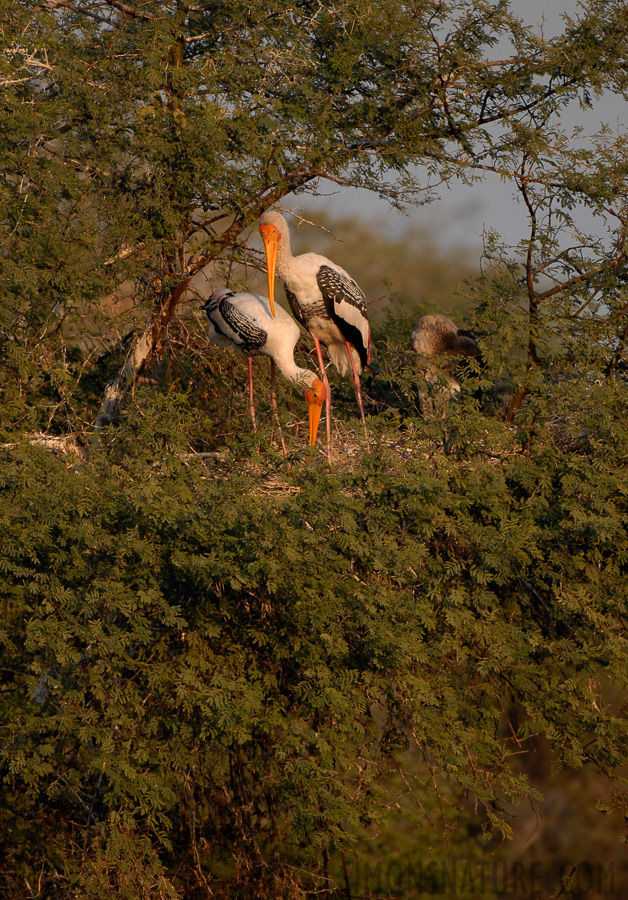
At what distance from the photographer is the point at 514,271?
6297mm

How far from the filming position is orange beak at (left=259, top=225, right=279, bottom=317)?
6.72 m

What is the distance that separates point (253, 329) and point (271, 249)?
1.69ft

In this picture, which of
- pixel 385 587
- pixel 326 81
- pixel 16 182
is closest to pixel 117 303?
pixel 16 182

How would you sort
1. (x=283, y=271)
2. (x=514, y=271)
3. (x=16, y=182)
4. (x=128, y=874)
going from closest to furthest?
1. (x=128, y=874)
2. (x=16, y=182)
3. (x=514, y=271)
4. (x=283, y=271)

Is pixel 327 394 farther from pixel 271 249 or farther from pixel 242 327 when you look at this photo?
pixel 271 249

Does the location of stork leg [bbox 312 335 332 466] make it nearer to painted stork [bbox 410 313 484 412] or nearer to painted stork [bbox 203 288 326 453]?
painted stork [bbox 203 288 326 453]

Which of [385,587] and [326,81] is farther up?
[326,81]

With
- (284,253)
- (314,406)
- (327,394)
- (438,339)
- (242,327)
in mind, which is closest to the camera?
(314,406)

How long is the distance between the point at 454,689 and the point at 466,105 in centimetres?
369

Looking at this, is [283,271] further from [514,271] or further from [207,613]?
[207,613]

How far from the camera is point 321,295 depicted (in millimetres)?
6914

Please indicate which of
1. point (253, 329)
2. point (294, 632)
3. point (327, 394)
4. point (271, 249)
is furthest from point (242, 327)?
point (294, 632)

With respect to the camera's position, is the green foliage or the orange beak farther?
the orange beak

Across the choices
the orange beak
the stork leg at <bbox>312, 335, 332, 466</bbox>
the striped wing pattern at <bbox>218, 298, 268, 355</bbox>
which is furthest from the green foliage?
the orange beak
